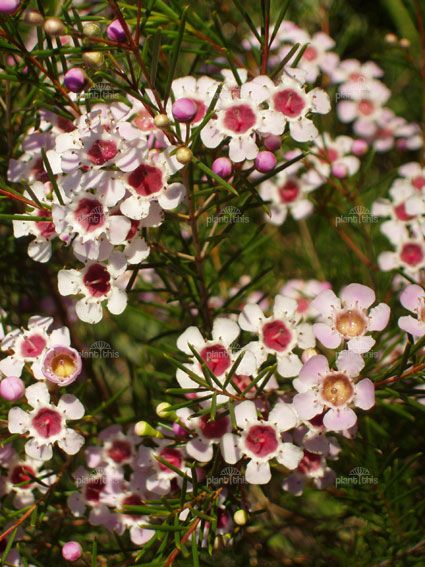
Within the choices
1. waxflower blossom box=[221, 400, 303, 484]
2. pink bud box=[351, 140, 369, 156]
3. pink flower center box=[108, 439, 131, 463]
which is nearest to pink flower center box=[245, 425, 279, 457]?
waxflower blossom box=[221, 400, 303, 484]

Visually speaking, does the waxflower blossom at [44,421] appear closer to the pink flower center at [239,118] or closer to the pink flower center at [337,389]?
the pink flower center at [337,389]

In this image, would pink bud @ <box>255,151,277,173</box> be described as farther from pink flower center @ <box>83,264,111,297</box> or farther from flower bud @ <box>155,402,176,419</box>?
flower bud @ <box>155,402,176,419</box>

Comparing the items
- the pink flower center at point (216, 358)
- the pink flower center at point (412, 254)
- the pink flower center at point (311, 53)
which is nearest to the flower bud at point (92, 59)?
Result: the pink flower center at point (216, 358)

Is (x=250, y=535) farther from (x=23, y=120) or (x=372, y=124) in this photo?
(x=372, y=124)

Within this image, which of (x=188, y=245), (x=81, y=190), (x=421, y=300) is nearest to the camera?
(x=81, y=190)

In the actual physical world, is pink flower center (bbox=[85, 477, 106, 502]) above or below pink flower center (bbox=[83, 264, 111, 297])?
below

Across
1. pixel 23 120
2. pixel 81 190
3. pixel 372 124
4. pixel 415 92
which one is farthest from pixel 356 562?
pixel 415 92

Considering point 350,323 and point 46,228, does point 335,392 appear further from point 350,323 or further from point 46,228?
point 46,228

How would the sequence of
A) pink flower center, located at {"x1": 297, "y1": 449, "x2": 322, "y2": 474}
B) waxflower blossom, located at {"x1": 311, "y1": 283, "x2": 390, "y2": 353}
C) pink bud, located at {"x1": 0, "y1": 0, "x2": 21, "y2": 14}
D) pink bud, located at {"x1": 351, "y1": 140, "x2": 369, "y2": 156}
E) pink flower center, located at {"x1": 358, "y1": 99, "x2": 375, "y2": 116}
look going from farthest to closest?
pink flower center, located at {"x1": 358, "y1": 99, "x2": 375, "y2": 116}
pink bud, located at {"x1": 351, "y1": 140, "x2": 369, "y2": 156}
pink flower center, located at {"x1": 297, "y1": 449, "x2": 322, "y2": 474}
waxflower blossom, located at {"x1": 311, "y1": 283, "x2": 390, "y2": 353}
pink bud, located at {"x1": 0, "y1": 0, "x2": 21, "y2": 14}

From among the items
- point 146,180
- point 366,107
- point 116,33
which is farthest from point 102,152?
point 366,107
